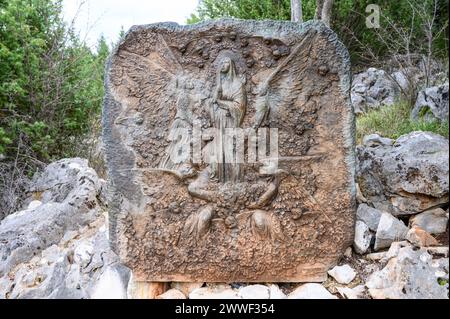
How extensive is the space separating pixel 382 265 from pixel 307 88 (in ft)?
4.34

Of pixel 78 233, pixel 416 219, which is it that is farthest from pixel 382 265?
pixel 78 233

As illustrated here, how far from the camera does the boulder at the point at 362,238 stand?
2.77 metres

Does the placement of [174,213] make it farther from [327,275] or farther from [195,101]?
[327,275]

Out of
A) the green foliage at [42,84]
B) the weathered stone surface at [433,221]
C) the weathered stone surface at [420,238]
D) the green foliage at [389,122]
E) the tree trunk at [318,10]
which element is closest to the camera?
the weathered stone surface at [420,238]

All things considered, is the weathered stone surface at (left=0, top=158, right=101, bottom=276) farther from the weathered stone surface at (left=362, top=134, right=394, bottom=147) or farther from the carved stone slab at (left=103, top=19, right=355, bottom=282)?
the weathered stone surface at (left=362, top=134, right=394, bottom=147)

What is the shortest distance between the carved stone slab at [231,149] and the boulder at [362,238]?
144 millimetres

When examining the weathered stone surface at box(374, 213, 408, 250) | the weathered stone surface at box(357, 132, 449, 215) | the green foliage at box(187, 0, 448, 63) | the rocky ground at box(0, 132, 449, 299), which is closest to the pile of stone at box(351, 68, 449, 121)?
the green foliage at box(187, 0, 448, 63)

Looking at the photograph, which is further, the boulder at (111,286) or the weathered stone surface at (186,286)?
the weathered stone surface at (186,286)

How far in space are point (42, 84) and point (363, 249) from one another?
4565mm

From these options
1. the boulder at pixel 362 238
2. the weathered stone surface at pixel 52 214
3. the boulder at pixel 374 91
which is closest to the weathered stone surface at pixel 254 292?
the boulder at pixel 362 238

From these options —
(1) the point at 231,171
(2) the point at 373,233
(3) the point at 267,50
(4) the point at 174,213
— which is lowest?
(2) the point at 373,233

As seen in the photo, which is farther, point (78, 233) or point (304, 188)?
point (78, 233)

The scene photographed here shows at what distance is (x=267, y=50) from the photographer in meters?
2.64

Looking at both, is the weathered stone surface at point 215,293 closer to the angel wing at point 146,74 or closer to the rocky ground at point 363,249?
the rocky ground at point 363,249
